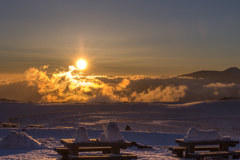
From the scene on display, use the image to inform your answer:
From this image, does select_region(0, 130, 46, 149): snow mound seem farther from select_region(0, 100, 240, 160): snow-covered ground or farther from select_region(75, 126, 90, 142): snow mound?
select_region(75, 126, 90, 142): snow mound

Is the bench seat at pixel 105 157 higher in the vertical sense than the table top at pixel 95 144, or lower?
lower

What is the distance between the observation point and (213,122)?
91.7ft

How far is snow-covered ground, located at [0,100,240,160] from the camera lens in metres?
12.3

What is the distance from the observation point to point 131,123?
2408 cm

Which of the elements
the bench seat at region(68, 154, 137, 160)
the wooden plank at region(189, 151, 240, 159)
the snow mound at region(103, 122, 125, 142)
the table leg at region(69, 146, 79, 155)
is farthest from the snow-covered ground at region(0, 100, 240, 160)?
the snow mound at region(103, 122, 125, 142)

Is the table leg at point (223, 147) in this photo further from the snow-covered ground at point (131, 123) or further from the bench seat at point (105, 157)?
the bench seat at point (105, 157)

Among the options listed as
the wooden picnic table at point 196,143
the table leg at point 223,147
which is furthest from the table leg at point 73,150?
the table leg at point 223,147

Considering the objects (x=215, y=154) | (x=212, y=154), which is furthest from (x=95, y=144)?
(x=215, y=154)

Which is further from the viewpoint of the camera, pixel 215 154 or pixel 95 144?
pixel 215 154

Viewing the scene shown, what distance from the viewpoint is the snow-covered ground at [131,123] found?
12.3m

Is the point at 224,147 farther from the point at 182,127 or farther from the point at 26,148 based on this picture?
the point at 182,127

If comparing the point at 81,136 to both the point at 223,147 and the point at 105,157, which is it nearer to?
the point at 105,157

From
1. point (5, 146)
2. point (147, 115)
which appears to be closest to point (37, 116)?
point (147, 115)

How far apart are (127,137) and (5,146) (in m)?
6.11
